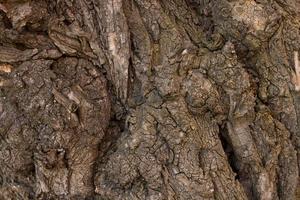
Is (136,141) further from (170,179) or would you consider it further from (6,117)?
(6,117)

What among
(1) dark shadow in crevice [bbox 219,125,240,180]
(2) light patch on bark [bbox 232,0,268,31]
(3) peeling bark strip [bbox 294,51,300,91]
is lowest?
(1) dark shadow in crevice [bbox 219,125,240,180]

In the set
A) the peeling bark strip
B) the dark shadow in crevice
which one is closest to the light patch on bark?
the peeling bark strip

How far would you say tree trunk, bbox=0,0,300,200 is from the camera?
238 centimetres

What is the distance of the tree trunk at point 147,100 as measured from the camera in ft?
7.80

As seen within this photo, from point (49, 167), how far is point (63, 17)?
84 centimetres

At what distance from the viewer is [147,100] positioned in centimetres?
245

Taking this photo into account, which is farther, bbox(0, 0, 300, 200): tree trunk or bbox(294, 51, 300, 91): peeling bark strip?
bbox(294, 51, 300, 91): peeling bark strip

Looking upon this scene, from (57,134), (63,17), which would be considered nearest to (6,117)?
(57,134)

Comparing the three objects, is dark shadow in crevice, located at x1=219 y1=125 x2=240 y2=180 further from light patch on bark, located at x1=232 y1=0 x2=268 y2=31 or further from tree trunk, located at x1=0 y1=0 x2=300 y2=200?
light patch on bark, located at x1=232 y1=0 x2=268 y2=31

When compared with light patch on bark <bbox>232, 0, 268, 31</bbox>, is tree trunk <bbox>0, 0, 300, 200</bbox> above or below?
below

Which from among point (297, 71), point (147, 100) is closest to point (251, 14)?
point (297, 71)

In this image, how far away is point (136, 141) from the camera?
2381 millimetres

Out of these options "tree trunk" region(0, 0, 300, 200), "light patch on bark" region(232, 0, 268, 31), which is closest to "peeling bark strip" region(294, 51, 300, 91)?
"tree trunk" region(0, 0, 300, 200)

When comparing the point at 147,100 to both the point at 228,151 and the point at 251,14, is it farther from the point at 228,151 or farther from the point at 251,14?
the point at 251,14
